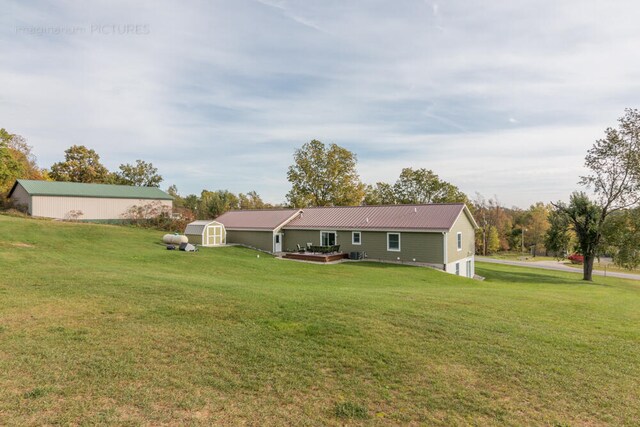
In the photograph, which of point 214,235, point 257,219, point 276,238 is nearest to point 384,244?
point 276,238

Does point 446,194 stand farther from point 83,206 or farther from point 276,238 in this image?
point 83,206

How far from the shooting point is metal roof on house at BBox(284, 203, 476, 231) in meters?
25.6

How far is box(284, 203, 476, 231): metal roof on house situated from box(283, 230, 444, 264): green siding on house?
22.1 inches

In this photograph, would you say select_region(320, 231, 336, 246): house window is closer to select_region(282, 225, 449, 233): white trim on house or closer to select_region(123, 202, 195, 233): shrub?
select_region(282, 225, 449, 233): white trim on house

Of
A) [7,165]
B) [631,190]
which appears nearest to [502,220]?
[631,190]

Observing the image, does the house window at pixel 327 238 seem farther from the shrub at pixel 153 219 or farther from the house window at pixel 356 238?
the shrub at pixel 153 219

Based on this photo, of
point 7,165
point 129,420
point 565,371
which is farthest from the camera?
point 7,165

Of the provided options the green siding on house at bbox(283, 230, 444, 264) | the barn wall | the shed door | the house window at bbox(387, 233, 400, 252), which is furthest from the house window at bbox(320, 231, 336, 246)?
the barn wall

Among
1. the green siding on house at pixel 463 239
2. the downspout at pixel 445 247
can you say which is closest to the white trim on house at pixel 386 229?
the downspout at pixel 445 247

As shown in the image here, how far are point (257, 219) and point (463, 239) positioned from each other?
62.5 feet

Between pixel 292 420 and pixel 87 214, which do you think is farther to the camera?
pixel 87 214

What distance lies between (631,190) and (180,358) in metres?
34.9

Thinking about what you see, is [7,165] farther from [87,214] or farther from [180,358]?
[180,358]

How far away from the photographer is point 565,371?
17.9 feet
